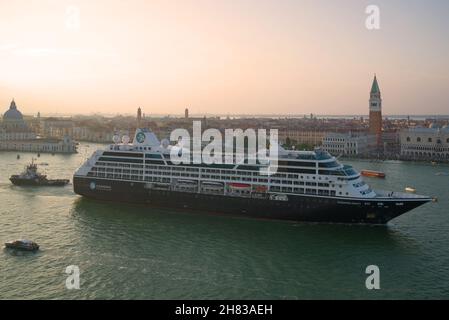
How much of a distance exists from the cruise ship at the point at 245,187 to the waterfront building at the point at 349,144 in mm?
30220

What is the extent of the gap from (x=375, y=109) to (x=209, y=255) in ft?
141

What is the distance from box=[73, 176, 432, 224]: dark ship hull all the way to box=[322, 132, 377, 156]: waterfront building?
30.5m

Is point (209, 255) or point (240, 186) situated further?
point (240, 186)

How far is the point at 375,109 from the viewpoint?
5125cm

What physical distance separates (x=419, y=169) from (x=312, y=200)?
70.9 ft

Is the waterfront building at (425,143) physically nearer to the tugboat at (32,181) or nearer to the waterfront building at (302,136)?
the waterfront building at (302,136)

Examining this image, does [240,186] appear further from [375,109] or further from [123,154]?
[375,109]

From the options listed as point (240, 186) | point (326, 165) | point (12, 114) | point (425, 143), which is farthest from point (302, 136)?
point (326, 165)

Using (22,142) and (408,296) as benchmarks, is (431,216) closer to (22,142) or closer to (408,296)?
(408,296)

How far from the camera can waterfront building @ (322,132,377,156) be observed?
46.3 metres

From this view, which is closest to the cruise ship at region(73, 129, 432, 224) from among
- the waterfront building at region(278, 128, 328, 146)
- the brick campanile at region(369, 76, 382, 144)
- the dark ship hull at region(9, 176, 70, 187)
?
the dark ship hull at region(9, 176, 70, 187)

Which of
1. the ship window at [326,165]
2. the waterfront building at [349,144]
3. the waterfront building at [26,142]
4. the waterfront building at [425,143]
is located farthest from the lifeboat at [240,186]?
the waterfront building at [26,142]

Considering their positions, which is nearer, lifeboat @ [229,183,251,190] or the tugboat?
lifeboat @ [229,183,251,190]

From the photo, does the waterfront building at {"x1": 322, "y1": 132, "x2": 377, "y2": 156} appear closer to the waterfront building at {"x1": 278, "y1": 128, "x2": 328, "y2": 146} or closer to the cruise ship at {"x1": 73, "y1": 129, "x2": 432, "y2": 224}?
the waterfront building at {"x1": 278, "y1": 128, "x2": 328, "y2": 146}
